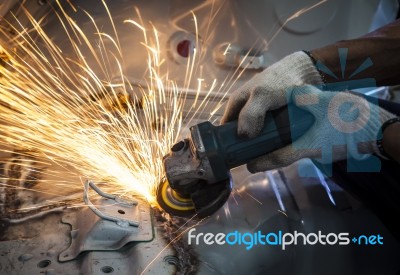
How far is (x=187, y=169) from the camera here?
142 cm

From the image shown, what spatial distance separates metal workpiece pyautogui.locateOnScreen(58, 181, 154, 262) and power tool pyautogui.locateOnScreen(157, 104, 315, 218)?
244 mm

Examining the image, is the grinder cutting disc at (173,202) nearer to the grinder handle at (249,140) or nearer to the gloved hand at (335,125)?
the grinder handle at (249,140)

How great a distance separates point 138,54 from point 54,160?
0.74m

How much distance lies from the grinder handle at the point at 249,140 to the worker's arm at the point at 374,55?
1.17 feet

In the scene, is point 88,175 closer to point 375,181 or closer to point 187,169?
point 187,169

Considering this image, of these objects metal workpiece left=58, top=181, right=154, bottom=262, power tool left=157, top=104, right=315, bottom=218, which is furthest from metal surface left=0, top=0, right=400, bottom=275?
power tool left=157, top=104, right=315, bottom=218

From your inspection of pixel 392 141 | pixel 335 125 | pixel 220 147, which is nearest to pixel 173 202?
pixel 220 147

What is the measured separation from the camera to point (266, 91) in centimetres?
147

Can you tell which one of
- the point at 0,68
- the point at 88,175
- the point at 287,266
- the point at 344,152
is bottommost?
the point at 287,266

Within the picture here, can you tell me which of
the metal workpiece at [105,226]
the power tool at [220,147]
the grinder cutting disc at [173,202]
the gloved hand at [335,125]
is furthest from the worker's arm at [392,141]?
the metal workpiece at [105,226]

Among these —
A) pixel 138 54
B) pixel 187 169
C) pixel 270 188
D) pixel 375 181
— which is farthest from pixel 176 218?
pixel 138 54

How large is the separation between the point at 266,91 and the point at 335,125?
0.28 meters

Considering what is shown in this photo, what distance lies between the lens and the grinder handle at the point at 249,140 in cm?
141

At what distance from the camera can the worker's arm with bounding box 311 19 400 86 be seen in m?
1.71
